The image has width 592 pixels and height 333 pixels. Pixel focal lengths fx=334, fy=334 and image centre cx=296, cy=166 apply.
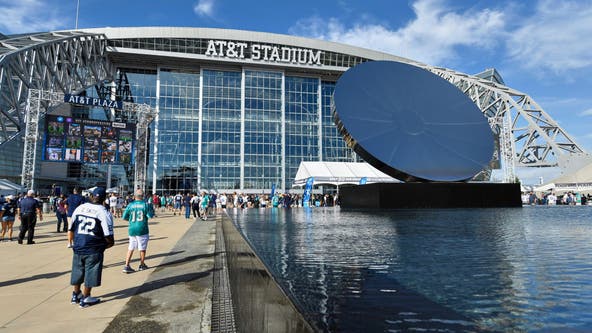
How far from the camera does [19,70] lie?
114 ft

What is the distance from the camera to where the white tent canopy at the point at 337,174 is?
3494 cm

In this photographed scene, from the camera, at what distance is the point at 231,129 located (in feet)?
182

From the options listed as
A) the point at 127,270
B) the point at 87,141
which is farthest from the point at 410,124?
the point at 87,141

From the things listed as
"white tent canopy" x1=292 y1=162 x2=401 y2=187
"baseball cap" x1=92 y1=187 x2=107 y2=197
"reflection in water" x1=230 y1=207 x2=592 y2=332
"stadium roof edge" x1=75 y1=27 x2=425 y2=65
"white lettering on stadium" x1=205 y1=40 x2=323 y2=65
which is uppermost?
"stadium roof edge" x1=75 y1=27 x2=425 y2=65

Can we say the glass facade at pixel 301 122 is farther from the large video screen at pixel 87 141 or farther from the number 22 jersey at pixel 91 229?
the number 22 jersey at pixel 91 229

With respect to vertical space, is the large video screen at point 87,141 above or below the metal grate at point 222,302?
above

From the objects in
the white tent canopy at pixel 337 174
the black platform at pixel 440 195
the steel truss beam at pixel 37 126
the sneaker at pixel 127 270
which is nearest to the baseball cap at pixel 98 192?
the sneaker at pixel 127 270

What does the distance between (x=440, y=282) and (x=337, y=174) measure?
3226 centimetres

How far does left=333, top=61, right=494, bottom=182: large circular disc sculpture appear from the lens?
1731 cm

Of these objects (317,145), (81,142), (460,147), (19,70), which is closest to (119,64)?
(19,70)

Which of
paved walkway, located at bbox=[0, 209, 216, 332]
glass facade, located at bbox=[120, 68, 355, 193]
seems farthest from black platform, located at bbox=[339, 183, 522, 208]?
glass facade, located at bbox=[120, 68, 355, 193]

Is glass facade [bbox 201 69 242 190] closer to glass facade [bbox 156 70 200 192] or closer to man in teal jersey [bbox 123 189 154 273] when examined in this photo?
glass facade [bbox 156 70 200 192]

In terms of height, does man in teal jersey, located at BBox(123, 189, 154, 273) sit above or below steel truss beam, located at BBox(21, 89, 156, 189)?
below

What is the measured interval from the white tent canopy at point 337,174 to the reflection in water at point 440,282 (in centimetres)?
2712
